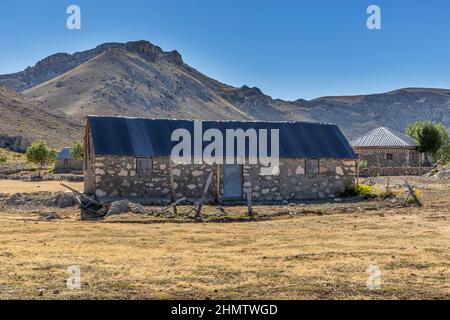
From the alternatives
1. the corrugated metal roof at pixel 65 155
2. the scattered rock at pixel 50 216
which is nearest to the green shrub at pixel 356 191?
the scattered rock at pixel 50 216

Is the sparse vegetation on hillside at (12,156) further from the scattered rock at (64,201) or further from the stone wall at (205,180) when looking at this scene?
the stone wall at (205,180)

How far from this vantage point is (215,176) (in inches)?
1075

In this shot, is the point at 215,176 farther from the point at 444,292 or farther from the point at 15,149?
the point at 15,149

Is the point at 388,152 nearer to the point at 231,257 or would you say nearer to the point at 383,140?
the point at 383,140

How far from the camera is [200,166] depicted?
1067 inches

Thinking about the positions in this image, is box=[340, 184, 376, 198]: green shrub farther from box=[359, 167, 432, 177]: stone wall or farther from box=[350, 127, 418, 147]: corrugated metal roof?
box=[350, 127, 418, 147]: corrugated metal roof

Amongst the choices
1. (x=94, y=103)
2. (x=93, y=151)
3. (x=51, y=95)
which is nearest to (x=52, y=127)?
(x=94, y=103)

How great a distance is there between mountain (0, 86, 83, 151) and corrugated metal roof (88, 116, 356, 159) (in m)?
73.7

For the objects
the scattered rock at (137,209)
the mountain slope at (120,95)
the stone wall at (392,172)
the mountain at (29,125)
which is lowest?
the scattered rock at (137,209)

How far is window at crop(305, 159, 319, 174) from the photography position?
28875mm

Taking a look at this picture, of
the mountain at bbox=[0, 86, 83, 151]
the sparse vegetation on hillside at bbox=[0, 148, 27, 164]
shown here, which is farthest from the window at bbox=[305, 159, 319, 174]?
the mountain at bbox=[0, 86, 83, 151]

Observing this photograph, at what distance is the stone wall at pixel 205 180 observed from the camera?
2611 cm
